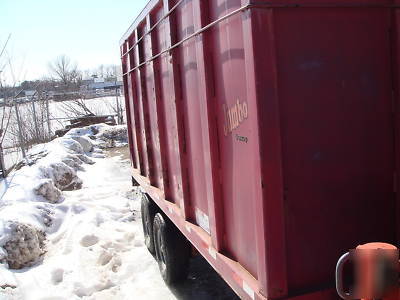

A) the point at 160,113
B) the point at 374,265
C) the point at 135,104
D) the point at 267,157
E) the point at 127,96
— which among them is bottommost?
the point at 374,265

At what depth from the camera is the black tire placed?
175 inches

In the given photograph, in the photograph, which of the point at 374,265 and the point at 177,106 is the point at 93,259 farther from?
the point at 374,265

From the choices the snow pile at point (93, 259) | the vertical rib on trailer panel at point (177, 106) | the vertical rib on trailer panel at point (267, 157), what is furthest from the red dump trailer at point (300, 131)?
the snow pile at point (93, 259)

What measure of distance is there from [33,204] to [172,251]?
3585 millimetres

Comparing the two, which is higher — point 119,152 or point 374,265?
point 374,265

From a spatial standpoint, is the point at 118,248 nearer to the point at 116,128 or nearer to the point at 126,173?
the point at 126,173

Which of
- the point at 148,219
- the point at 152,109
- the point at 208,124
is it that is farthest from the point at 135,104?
the point at 208,124

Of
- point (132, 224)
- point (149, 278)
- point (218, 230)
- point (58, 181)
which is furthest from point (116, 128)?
point (218, 230)

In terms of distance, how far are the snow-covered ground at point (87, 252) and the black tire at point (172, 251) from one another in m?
0.16

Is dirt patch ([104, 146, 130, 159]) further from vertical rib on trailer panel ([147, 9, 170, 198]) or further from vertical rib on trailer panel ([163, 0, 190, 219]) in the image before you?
vertical rib on trailer panel ([163, 0, 190, 219])

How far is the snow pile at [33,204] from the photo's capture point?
5.48m

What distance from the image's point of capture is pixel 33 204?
7.03 metres

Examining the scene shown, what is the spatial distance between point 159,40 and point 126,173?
7797mm

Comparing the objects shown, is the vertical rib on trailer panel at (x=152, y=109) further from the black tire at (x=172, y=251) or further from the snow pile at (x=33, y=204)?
the snow pile at (x=33, y=204)
